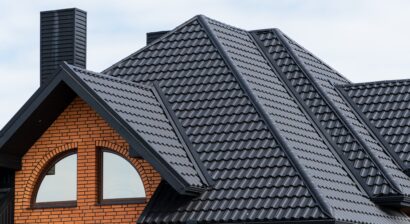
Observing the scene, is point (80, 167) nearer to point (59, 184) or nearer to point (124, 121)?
point (59, 184)

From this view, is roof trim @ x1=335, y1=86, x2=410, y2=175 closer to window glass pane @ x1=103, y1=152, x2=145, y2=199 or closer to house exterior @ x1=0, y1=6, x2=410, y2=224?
house exterior @ x1=0, y1=6, x2=410, y2=224

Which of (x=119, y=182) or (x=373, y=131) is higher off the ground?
(x=373, y=131)

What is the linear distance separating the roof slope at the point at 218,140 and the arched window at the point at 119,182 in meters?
0.51

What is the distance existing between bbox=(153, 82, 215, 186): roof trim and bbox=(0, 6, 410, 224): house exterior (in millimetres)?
23

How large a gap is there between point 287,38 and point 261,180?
651 centimetres

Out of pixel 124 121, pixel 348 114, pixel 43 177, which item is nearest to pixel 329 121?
pixel 348 114

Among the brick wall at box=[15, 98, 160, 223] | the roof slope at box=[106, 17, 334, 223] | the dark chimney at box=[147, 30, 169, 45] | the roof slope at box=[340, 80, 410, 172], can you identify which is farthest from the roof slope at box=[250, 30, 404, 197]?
the brick wall at box=[15, 98, 160, 223]

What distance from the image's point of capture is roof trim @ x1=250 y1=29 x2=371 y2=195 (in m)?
21.1

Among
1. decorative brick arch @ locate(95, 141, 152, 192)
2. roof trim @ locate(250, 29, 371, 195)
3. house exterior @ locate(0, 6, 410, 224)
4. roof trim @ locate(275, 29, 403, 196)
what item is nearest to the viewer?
house exterior @ locate(0, 6, 410, 224)

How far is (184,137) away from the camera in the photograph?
20.9 m

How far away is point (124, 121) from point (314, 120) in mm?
4534

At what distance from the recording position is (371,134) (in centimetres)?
2320

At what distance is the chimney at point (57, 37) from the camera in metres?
24.7

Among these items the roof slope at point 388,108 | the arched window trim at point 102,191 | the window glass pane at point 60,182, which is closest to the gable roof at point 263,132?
the roof slope at point 388,108
